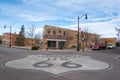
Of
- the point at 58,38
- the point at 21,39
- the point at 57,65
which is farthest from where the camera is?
the point at 21,39

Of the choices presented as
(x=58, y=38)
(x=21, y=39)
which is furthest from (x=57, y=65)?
(x=21, y=39)

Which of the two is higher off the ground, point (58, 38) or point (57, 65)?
point (58, 38)

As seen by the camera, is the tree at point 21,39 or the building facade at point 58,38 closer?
the building facade at point 58,38

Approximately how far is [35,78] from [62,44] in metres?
49.5

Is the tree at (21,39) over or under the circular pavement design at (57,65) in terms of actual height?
over

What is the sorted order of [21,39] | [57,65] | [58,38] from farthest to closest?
1. [21,39]
2. [58,38]
3. [57,65]

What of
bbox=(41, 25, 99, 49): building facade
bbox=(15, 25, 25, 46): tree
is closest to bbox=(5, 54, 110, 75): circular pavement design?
bbox=(41, 25, 99, 49): building facade

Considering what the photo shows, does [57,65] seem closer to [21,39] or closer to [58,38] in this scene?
[58,38]

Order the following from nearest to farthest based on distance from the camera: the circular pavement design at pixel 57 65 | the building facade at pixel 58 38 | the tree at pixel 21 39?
the circular pavement design at pixel 57 65
the building facade at pixel 58 38
the tree at pixel 21 39

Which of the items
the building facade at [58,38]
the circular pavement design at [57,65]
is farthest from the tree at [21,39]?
the circular pavement design at [57,65]

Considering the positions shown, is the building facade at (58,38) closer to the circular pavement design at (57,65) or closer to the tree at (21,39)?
the tree at (21,39)

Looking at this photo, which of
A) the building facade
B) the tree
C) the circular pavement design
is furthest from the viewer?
the tree

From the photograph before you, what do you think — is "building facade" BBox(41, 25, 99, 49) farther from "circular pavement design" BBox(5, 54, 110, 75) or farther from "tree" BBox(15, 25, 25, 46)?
"circular pavement design" BBox(5, 54, 110, 75)

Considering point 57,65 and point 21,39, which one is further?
point 21,39
